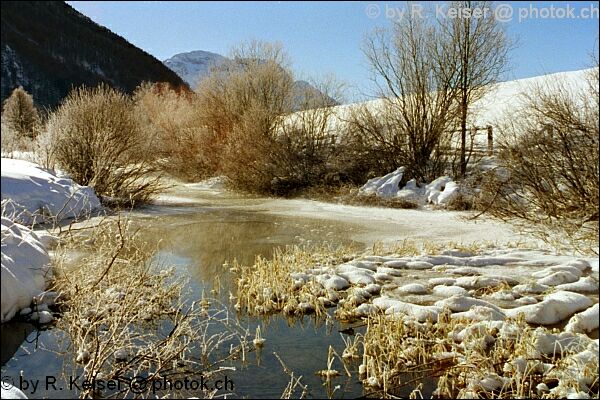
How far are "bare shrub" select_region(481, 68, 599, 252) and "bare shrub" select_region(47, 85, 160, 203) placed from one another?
1211 centimetres

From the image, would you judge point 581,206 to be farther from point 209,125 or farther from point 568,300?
point 209,125

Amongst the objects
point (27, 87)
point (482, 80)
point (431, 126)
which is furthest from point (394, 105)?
point (27, 87)

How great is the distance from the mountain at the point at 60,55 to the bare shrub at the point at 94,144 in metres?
56.4

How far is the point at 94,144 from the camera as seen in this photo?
17797mm

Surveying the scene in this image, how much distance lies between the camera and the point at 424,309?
23.3 ft

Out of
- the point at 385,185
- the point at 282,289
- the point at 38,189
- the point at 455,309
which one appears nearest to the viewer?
the point at 455,309

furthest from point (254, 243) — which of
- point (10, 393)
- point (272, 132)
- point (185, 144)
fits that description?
point (185, 144)

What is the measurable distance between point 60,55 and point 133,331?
3332 inches

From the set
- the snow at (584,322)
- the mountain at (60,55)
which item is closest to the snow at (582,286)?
the snow at (584,322)

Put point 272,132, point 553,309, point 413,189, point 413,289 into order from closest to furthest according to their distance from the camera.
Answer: point 553,309, point 413,289, point 413,189, point 272,132

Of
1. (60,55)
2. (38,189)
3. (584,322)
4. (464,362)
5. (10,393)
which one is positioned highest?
(60,55)

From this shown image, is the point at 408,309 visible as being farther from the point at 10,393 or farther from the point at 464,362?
the point at 10,393

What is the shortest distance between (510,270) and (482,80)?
549 inches

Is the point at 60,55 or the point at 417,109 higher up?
the point at 60,55
